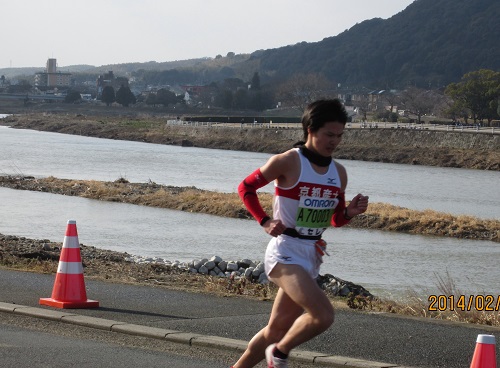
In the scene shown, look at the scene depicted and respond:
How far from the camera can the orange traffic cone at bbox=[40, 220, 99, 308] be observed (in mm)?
10492

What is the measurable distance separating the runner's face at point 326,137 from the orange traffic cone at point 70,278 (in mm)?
4429

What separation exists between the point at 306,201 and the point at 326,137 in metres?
0.42

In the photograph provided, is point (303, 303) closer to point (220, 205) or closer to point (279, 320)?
point (279, 320)

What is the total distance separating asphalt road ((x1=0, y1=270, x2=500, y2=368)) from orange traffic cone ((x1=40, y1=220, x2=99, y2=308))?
18cm

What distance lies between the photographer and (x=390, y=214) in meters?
35.8

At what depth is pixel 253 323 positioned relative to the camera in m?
9.85

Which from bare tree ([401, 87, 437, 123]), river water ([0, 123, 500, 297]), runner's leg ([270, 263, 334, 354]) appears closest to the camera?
runner's leg ([270, 263, 334, 354])

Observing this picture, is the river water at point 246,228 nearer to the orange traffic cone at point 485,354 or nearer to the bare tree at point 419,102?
the orange traffic cone at point 485,354

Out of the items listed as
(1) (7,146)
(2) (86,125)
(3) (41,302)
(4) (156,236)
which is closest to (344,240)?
(4) (156,236)

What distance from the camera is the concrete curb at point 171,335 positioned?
26.9ft

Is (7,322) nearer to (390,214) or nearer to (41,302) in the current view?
(41,302)
